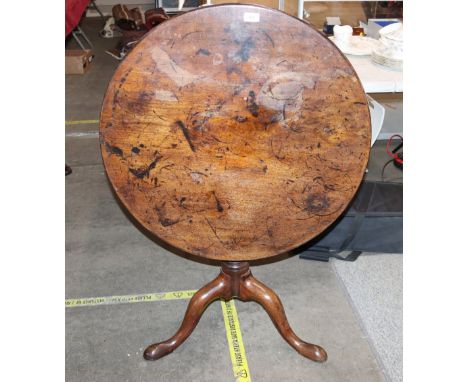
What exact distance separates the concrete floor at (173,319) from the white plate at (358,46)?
101cm

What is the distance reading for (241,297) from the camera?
1905 millimetres

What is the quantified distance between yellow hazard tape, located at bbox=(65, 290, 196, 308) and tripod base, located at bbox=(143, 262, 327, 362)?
329 millimetres

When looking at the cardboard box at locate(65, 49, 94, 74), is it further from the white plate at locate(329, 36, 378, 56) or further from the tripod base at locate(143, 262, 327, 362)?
the tripod base at locate(143, 262, 327, 362)

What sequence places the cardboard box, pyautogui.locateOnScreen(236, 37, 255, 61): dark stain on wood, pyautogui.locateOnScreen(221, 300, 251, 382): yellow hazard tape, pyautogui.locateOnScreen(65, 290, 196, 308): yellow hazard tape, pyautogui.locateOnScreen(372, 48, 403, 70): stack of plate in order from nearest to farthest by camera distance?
pyautogui.locateOnScreen(236, 37, 255, 61): dark stain on wood < pyautogui.locateOnScreen(221, 300, 251, 382): yellow hazard tape < pyautogui.locateOnScreen(65, 290, 196, 308): yellow hazard tape < pyautogui.locateOnScreen(372, 48, 403, 70): stack of plate < the cardboard box

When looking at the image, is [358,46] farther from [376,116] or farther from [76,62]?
[76,62]

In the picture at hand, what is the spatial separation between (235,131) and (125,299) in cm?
109

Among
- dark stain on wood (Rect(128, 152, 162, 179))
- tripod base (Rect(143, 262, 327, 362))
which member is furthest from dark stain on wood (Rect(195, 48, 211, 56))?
tripod base (Rect(143, 262, 327, 362))

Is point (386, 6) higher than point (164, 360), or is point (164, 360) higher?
point (386, 6)

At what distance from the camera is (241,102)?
Answer: 1394mm

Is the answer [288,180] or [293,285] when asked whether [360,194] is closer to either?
[293,285]

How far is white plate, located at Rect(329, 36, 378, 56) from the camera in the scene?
99.0 inches

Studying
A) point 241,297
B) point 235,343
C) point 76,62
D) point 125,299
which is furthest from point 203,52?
point 76,62

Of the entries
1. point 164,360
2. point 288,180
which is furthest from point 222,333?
point 288,180

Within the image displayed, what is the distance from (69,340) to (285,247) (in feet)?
3.14
